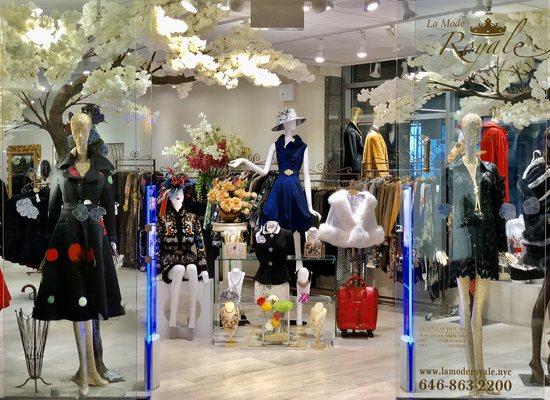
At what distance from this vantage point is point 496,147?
441cm

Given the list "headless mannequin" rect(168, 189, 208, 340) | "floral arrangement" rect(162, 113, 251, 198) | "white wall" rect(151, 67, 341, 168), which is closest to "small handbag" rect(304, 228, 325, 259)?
"headless mannequin" rect(168, 189, 208, 340)

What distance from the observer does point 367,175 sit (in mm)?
9195

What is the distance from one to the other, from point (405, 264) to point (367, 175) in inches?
180

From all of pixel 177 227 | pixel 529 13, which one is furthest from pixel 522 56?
pixel 177 227

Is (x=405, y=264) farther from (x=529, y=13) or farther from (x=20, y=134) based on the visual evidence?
(x=20, y=134)

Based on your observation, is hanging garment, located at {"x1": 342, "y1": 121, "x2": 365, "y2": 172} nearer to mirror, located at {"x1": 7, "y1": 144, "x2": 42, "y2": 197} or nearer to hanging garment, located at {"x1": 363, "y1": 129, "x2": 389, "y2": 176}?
hanging garment, located at {"x1": 363, "y1": 129, "x2": 389, "y2": 176}

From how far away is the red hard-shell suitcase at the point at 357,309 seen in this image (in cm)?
721

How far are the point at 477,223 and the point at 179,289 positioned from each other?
327 cm

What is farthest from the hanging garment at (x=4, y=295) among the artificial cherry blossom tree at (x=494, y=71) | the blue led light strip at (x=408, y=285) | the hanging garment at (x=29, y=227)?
the artificial cherry blossom tree at (x=494, y=71)

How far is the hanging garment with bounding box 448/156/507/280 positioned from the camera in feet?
14.5

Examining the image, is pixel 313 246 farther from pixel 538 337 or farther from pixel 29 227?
pixel 29 227

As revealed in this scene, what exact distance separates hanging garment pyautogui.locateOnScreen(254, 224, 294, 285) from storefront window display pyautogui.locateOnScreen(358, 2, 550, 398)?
2634 mm

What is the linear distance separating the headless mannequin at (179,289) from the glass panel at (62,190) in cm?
248

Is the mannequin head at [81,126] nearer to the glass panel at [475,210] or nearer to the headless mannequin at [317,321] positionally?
the glass panel at [475,210]
